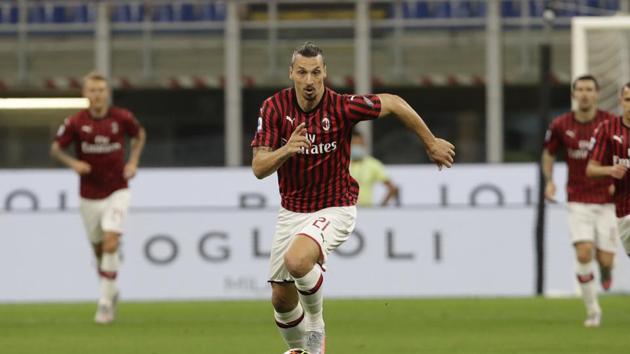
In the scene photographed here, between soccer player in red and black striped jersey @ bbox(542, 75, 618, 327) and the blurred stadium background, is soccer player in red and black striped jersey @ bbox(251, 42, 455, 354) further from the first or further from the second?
soccer player in red and black striped jersey @ bbox(542, 75, 618, 327)

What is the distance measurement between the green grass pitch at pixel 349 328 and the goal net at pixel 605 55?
2.60 m

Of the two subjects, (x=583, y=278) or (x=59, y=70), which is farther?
(x=59, y=70)

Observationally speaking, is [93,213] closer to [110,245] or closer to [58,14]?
[110,245]

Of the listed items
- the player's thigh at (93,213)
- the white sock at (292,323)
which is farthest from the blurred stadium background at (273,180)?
the white sock at (292,323)

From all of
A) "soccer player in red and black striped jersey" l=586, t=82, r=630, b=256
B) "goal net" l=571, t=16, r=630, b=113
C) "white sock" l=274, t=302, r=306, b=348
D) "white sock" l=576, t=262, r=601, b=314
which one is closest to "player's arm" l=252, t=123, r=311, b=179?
"white sock" l=274, t=302, r=306, b=348

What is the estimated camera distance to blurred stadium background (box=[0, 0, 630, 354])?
1393cm

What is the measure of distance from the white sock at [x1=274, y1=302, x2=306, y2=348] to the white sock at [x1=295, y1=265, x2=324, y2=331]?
0.46 ft

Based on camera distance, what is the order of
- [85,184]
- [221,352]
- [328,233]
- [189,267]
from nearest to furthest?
[328,233] → [221,352] → [85,184] → [189,267]

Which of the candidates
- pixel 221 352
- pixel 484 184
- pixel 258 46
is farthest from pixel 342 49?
pixel 221 352

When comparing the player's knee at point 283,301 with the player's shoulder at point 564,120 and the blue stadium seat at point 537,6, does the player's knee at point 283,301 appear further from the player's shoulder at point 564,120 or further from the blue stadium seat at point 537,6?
the blue stadium seat at point 537,6

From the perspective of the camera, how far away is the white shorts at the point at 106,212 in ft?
45.2

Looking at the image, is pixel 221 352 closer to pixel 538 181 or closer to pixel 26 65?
pixel 538 181

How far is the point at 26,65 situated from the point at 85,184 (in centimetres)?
1186

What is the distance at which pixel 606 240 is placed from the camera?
13.3 m
